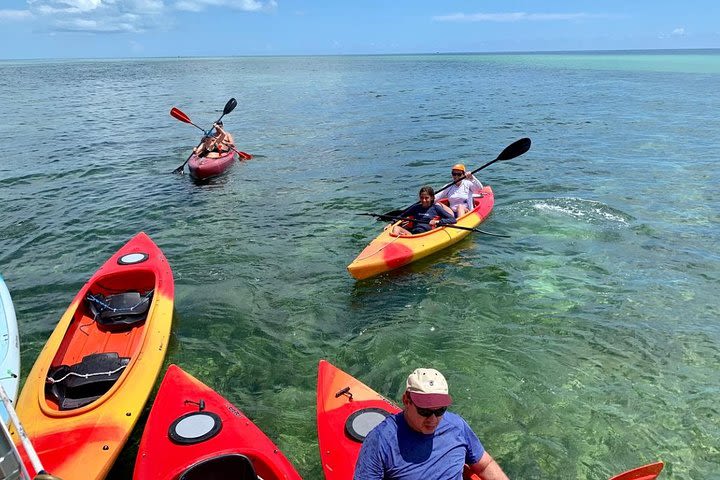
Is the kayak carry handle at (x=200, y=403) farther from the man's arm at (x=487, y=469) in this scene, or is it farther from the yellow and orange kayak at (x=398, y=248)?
the yellow and orange kayak at (x=398, y=248)

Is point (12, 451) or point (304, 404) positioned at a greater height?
point (12, 451)

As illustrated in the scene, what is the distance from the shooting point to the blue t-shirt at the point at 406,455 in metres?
3.40

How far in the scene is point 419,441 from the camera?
3436mm

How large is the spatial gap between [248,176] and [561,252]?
33.5 ft

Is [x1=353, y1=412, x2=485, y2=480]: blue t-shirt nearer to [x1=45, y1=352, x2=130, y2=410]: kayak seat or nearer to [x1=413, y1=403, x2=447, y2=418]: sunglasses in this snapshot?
[x1=413, y1=403, x2=447, y2=418]: sunglasses

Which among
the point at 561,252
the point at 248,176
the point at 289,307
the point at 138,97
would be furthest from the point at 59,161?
the point at 138,97

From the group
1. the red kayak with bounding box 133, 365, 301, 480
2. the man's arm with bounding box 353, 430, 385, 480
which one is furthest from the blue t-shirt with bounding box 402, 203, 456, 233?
the man's arm with bounding box 353, 430, 385, 480

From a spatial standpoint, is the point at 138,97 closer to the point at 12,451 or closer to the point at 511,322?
the point at 511,322

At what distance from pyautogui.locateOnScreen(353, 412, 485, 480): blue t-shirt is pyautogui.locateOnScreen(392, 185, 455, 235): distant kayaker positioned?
21.4 ft

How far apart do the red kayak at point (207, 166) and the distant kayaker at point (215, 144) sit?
32 cm

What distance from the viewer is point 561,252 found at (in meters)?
10.1

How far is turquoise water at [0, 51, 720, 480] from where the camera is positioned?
6029 millimetres

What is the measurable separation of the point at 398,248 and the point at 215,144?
10.4 meters

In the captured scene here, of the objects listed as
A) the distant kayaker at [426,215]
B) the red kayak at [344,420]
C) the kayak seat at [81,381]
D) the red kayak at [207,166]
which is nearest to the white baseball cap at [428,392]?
the red kayak at [344,420]
